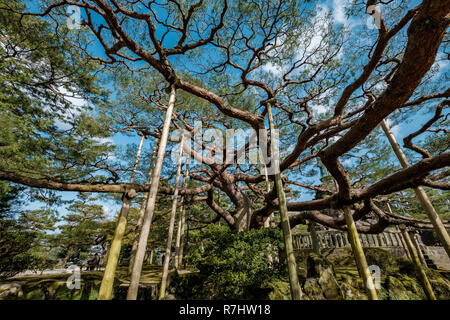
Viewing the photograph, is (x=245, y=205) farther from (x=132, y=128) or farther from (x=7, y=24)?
(x=7, y=24)

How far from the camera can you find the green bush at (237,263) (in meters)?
3.34

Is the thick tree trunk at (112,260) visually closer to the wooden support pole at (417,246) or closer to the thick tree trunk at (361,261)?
the thick tree trunk at (361,261)

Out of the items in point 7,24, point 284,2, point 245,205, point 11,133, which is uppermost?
point 284,2

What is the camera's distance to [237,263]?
3445mm

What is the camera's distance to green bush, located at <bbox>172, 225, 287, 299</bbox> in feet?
11.0

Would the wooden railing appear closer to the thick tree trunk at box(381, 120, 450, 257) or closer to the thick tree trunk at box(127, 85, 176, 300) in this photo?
the thick tree trunk at box(381, 120, 450, 257)

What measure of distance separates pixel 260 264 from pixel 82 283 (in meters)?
4.12

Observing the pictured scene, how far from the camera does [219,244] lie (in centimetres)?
378

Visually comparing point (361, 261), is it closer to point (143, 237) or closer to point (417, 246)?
point (143, 237)

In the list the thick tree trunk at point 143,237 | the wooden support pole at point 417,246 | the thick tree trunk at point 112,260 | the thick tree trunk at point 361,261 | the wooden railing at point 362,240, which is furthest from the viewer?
the wooden railing at point 362,240

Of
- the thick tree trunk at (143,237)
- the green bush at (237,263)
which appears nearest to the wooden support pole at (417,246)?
the green bush at (237,263)

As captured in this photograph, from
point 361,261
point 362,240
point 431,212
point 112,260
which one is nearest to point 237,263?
point 112,260
